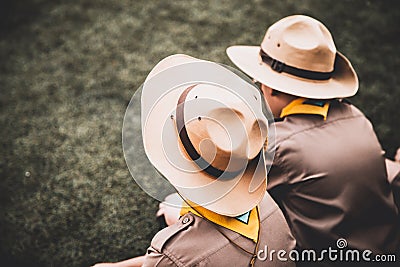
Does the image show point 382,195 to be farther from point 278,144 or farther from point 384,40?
point 384,40

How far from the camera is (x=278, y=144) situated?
168cm

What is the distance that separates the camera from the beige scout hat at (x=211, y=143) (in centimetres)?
123

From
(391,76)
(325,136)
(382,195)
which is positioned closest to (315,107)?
(325,136)

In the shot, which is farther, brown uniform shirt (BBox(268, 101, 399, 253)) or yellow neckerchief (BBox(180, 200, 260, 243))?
brown uniform shirt (BBox(268, 101, 399, 253))

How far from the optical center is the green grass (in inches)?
81.4

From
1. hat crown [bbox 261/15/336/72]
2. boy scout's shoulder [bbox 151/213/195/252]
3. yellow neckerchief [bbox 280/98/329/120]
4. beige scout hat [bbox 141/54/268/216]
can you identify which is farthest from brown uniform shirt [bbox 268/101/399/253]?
boy scout's shoulder [bbox 151/213/195/252]

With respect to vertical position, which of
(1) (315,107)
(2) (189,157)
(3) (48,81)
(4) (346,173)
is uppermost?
(2) (189,157)

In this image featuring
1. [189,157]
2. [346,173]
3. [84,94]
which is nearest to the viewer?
[189,157]

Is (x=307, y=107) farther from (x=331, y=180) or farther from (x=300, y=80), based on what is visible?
(x=331, y=180)

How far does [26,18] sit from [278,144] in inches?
77.5

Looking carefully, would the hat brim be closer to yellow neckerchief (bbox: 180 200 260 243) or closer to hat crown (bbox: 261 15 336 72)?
hat crown (bbox: 261 15 336 72)

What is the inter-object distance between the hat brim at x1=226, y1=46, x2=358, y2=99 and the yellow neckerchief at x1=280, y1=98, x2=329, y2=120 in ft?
0.11

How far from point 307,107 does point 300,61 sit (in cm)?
17

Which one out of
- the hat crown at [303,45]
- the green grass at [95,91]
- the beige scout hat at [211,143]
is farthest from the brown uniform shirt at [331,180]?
the green grass at [95,91]
